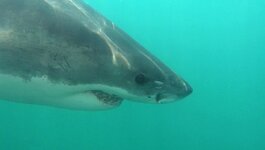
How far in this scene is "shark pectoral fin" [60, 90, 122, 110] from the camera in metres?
2.67

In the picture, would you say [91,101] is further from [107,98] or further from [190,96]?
[190,96]

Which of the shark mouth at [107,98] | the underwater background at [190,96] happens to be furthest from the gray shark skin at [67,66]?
the underwater background at [190,96]

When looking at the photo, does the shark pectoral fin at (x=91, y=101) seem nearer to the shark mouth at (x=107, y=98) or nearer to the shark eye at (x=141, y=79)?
the shark mouth at (x=107, y=98)

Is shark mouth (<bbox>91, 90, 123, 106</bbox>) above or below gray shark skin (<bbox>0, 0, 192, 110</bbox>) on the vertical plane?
below

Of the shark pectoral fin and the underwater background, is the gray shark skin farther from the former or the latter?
the underwater background

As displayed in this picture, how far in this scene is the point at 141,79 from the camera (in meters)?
2.76

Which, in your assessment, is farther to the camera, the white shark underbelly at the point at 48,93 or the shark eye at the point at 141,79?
the shark eye at the point at 141,79

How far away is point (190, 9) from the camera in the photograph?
2261cm

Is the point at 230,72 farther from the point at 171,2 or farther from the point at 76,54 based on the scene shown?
the point at 76,54

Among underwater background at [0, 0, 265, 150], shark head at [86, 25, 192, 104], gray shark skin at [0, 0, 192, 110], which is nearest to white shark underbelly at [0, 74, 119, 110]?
gray shark skin at [0, 0, 192, 110]

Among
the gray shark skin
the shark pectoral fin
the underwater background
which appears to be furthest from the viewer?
the underwater background

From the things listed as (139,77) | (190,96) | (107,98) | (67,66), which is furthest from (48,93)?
(190,96)

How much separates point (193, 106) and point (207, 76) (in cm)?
263

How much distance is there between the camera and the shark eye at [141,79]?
275cm
